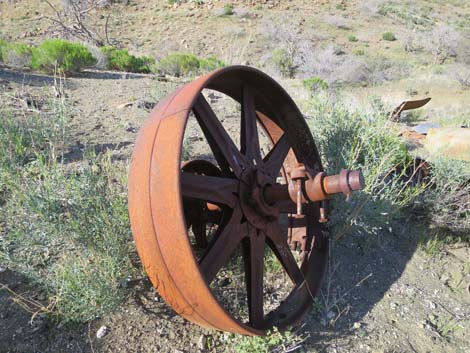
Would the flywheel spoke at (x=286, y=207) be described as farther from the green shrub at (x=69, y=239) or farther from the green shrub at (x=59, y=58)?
the green shrub at (x=59, y=58)

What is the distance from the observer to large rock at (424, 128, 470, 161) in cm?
541

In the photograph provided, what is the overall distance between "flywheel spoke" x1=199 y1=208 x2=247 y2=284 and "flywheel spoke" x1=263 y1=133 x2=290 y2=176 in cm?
64

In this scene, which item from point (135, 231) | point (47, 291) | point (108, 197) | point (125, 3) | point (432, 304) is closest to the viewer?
point (135, 231)

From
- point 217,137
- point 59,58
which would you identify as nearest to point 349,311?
point 217,137

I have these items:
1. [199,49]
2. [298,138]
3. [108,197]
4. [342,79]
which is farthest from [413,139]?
[199,49]

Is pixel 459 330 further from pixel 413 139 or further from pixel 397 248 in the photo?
pixel 413 139

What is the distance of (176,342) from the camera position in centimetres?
274

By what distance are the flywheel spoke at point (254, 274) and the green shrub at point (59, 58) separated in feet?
20.8

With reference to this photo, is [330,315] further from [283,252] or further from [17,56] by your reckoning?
[17,56]

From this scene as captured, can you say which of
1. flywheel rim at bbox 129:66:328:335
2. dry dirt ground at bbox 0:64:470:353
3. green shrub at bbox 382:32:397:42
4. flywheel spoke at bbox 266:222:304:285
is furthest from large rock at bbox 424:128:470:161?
Result: green shrub at bbox 382:32:397:42

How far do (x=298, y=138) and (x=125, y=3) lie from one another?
36802 millimetres

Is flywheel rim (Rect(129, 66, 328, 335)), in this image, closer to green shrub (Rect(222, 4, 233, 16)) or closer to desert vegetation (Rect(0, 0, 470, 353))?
desert vegetation (Rect(0, 0, 470, 353))

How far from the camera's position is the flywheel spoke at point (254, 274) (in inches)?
112

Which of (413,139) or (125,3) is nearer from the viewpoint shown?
(413,139)
